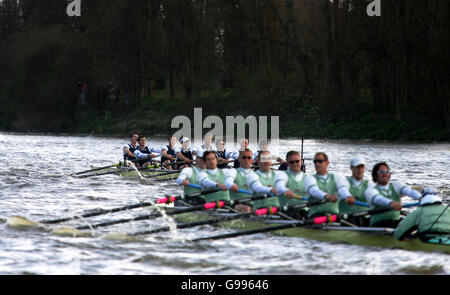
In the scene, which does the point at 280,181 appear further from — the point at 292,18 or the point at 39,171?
the point at 292,18

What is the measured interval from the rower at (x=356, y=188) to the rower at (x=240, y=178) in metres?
1.92

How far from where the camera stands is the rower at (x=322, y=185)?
40.9 feet

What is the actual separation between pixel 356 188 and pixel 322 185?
581mm

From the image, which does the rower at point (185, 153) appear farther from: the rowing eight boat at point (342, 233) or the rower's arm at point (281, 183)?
the rower's arm at point (281, 183)

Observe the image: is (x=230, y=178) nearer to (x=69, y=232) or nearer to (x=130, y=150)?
(x=69, y=232)

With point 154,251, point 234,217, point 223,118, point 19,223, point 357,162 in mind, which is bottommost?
point 154,251

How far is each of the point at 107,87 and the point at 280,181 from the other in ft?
141

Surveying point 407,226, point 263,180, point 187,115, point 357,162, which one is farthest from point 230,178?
point 187,115

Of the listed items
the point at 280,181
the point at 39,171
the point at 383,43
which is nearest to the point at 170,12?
the point at 383,43

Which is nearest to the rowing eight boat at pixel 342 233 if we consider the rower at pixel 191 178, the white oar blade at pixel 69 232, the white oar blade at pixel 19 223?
the rower at pixel 191 178

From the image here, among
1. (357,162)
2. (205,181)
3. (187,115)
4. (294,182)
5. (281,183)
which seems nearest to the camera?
(357,162)

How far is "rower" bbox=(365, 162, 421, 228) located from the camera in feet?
39.0

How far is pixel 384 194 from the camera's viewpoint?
476 inches
